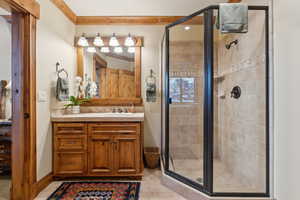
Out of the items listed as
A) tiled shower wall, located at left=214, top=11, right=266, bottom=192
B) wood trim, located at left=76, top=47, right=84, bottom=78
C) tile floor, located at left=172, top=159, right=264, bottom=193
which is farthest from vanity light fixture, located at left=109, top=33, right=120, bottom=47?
tile floor, located at left=172, top=159, right=264, bottom=193

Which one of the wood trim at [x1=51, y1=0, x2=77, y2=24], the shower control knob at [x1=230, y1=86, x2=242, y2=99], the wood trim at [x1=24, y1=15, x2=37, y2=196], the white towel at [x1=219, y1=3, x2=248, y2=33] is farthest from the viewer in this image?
the wood trim at [x1=51, y1=0, x2=77, y2=24]

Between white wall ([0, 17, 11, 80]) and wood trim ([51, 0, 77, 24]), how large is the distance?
0.95 meters

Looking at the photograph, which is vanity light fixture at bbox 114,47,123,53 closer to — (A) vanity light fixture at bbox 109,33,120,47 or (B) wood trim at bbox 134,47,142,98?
(A) vanity light fixture at bbox 109,33,120,47

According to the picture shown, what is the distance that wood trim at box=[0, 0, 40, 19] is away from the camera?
6.15 feet

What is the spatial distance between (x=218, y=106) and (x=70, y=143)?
1.97m

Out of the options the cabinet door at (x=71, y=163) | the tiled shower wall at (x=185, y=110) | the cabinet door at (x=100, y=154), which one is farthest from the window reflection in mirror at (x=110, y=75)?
the cabinet door at (x=71, y=163)

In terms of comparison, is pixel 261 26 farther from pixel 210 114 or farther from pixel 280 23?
pixel 210 114

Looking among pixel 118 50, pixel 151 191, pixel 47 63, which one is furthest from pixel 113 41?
pixel 151 191

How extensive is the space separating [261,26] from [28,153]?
282cm

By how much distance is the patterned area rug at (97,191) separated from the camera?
2.17 m

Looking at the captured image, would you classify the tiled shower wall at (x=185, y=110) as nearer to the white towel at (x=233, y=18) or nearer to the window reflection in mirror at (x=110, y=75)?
the window reflection in mirror at (x=110, y=75)

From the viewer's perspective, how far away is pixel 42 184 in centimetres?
234

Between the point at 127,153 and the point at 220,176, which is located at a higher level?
the point at 127,153

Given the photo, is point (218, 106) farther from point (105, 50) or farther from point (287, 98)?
point (105, 50)
